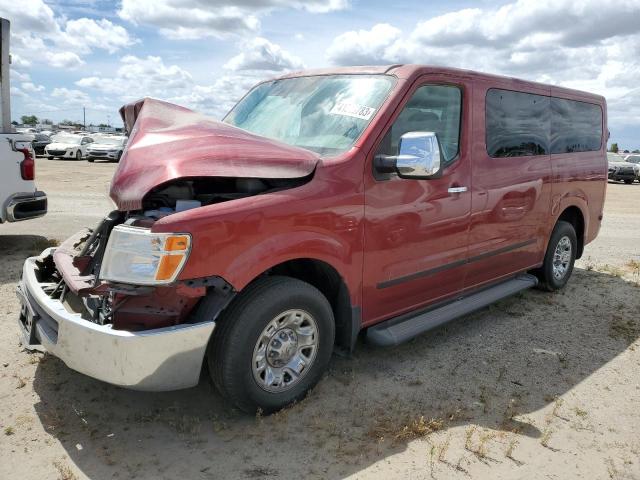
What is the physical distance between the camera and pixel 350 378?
375cm

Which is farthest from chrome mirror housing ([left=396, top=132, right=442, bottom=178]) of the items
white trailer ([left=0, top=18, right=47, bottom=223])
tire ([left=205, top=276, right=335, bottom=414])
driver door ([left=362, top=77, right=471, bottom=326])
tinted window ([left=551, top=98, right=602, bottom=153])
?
white trailer ([left=0, top=18, right=47, bottom=223])

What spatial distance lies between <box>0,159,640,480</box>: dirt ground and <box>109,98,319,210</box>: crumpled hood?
4.17ft

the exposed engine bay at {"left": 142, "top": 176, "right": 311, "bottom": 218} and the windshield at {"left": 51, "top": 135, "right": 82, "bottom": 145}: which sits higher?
the windshield at {"left": 51, "top": 135, "right": 82, "bottom": 145}

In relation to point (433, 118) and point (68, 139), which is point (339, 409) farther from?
point (68, 139)

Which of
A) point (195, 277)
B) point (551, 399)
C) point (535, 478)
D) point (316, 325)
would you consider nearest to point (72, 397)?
point (195, 277)

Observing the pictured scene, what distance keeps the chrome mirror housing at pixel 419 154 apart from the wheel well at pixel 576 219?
10.4 feet

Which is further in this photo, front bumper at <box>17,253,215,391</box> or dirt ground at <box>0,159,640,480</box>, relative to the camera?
dirt ground at <box>0,159,640,480</box>

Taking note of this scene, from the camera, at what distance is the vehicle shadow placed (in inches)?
112

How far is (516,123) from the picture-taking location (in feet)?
15.7

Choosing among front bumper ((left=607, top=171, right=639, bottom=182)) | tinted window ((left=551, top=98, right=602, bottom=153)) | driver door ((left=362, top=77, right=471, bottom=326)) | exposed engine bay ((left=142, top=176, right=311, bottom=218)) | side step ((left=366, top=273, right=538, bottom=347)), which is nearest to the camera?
exposed engine bay ((left=142, top=176, right=311, bottom=218))

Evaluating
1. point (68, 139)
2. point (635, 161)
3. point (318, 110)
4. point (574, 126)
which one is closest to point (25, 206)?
point (318, 110)

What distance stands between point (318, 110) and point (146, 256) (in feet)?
5.70

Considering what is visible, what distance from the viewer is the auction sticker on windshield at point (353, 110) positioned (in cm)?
358

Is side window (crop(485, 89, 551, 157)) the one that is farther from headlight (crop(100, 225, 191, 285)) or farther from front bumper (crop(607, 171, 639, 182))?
front bumper (crop(607, 171, 639, 182))
